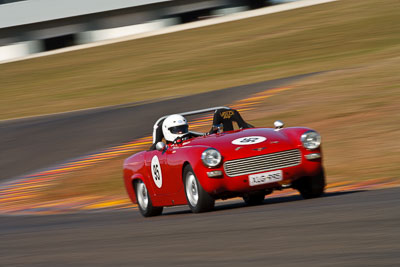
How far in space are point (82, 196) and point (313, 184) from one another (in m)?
6.07

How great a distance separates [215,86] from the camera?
1013 inches

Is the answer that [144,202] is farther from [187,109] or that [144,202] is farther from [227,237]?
[187,109]

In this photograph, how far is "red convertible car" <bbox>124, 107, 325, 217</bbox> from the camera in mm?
7820

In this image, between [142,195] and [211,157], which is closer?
[211,157]

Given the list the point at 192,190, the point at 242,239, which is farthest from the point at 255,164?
the point at 242,239

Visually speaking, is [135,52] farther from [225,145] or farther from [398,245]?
[398,245]

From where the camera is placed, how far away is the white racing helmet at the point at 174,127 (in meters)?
9.16

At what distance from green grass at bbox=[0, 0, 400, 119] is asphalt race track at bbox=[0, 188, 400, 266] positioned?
58.0ft

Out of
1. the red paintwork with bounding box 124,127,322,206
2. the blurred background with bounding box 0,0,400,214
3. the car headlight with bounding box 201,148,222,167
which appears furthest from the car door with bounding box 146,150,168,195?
the blurred background with bounding box 0,0,400,214

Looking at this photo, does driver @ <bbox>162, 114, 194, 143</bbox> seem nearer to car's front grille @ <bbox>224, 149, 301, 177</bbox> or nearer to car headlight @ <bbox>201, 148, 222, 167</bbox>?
car headlight @ <bbox>201, 148, 222, 167</bbox>

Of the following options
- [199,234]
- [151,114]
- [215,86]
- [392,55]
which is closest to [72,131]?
[151,114]

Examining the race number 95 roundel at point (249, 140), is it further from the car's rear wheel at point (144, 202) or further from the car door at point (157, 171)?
the car's rear wheel at point (144, 202)

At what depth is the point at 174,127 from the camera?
9172 millimetres

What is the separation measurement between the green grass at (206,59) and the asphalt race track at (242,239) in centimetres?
1769
